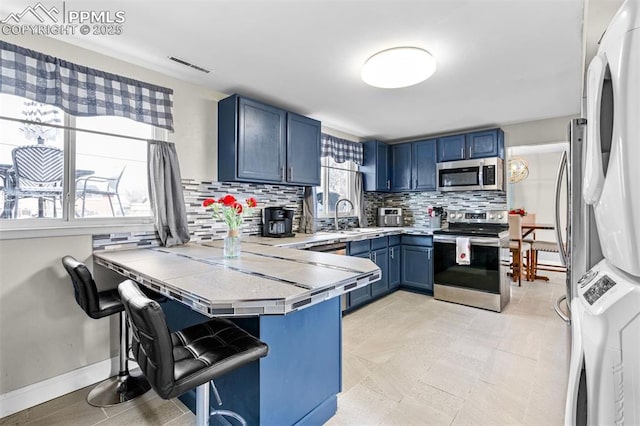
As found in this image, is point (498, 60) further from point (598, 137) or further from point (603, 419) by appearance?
point (603, 419)

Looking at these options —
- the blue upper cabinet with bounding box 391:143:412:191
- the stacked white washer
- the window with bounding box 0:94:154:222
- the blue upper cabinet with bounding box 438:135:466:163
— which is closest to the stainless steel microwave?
the blue upper cabinet with bounding box 438:135:466:163

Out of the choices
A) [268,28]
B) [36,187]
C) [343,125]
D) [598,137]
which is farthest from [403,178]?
[36,187]

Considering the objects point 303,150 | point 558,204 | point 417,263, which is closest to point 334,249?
point 303,150

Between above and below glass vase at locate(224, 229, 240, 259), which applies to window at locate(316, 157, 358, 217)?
above

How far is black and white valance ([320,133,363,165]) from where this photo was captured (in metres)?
3.96

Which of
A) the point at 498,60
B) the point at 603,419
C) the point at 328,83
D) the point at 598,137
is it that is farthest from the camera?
the point at 328,83

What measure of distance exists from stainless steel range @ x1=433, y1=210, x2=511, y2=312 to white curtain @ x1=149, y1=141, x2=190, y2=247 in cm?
292

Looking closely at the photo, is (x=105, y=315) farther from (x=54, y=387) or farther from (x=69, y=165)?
(x=69, y=165)

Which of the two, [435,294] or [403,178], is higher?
[403,178]

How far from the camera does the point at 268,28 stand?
1.92 m

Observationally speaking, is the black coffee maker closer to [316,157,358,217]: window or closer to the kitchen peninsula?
[316,157,358,217]: window

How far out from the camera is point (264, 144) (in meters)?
2.97

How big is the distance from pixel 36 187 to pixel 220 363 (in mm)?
1834

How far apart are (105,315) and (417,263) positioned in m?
3.44
